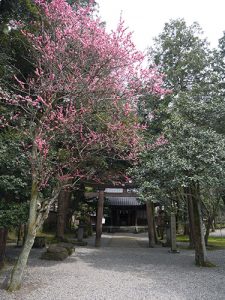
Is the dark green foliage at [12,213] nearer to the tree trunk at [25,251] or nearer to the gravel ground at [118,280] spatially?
the tree trunk at [25,251]

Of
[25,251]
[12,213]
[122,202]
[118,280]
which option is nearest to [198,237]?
[118,280]

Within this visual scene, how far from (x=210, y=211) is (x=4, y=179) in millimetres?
12043

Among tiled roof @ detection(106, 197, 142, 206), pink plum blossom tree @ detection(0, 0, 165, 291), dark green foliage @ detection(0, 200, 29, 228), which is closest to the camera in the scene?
pink plum blossom tree @ detection(0, 0, 165, 291)

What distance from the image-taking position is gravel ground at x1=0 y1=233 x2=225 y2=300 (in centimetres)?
586

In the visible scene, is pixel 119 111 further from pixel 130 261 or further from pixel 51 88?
pixel 130 261

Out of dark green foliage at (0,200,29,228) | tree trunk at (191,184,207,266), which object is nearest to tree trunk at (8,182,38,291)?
dark green foliage at (0,200,29,228)

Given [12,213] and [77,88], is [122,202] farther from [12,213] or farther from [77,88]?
[77,88]

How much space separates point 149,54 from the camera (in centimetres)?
1480

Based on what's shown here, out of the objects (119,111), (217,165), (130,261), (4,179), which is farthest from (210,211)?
(4,179)

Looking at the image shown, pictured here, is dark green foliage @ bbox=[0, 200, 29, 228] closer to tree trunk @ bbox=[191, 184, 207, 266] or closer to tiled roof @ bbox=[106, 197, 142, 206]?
tree trunk @ bbox=[191, 184, 207, 266]

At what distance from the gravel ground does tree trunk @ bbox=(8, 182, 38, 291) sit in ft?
0.68

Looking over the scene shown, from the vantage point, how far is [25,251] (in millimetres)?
6082

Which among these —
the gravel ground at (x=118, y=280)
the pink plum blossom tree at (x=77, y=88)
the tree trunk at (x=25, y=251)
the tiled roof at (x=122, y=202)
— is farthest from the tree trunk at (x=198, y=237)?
the tiled roof at (x=122, y=202)

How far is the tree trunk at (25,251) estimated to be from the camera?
19.4 ft
